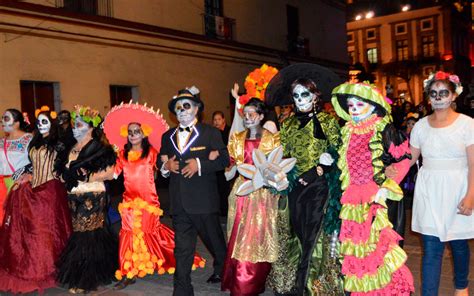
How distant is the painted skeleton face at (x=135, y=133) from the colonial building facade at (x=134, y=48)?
21.2ft

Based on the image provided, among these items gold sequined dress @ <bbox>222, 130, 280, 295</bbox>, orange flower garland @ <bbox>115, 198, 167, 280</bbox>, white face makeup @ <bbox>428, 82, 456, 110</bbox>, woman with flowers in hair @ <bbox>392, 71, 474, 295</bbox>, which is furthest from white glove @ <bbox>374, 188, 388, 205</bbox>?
orange flower garland @ <bbox>115, 198, 167, 280</bbox>

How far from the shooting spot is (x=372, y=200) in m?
4.00

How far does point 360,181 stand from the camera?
4109 millimetres

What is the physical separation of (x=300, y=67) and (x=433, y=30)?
1888 inches

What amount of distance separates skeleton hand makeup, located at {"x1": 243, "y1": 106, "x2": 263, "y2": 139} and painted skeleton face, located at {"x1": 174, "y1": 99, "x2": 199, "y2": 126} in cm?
53

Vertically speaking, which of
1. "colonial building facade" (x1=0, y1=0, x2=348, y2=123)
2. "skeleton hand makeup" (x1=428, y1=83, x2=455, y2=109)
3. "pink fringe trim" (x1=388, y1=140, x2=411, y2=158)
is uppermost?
"colonial building facade" (x1=0, y1=0, x2=348, y2=123)

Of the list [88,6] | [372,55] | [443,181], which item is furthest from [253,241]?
[372,55]

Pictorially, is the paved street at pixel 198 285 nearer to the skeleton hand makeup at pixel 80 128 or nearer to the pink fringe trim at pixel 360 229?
the pink fringe trim at pixel 360 229

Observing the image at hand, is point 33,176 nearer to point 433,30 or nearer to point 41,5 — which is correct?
point 41,5

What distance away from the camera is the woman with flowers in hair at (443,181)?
4082mm

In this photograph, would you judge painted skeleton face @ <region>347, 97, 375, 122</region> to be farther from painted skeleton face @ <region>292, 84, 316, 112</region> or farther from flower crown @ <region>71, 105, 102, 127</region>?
flower crown @ <region>71, 105, 102, 127</region>

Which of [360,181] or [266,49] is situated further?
[266,49]

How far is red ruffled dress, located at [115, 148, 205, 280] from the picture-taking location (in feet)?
18.4

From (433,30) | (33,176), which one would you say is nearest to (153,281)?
(33,176)
